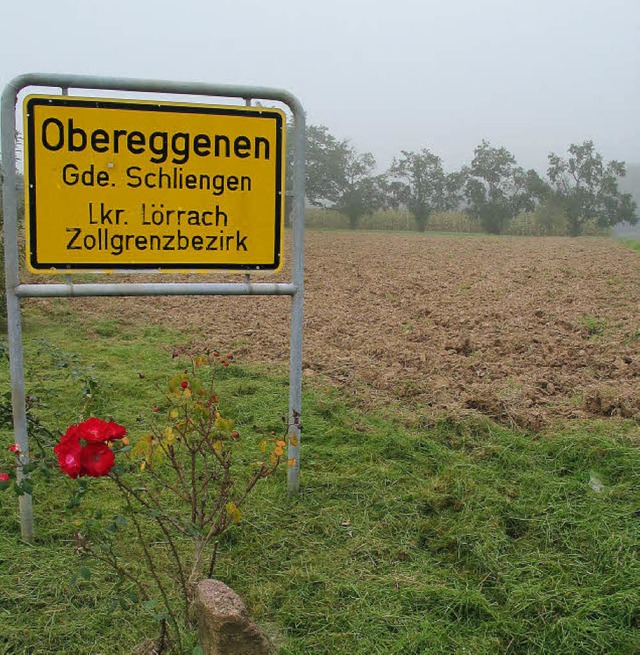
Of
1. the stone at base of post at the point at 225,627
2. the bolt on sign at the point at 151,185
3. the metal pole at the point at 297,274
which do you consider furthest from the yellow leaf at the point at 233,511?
the bolt on sign at the point at 151,185

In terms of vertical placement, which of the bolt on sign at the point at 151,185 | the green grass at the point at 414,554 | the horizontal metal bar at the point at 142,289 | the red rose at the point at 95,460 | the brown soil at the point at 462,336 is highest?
the bolt on sign at the point at 151,185

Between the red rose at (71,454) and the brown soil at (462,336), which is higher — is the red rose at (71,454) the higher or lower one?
the higher one

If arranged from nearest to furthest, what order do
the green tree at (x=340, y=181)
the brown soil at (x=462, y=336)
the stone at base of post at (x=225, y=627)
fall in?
1. the stone at base of post at (x=225, y=627)
2. the brown soil at (x=462, y=336)
3. the green tree at (x=340, y=181)

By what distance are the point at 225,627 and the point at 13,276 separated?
1727mm

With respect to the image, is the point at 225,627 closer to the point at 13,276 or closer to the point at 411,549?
the point at 411,549

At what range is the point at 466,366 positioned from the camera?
570cm

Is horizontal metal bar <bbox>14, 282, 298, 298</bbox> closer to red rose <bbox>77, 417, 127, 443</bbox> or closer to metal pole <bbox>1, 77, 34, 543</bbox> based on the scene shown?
metal pole <bbox>1, 77, 34, 543</bbox>

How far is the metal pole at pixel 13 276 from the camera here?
109 inches

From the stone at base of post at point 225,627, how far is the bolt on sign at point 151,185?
4.95 ft

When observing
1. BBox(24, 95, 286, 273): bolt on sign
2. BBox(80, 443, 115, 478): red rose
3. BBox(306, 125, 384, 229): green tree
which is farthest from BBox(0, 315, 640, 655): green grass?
BBox(306, 125, 384, 229): green tree

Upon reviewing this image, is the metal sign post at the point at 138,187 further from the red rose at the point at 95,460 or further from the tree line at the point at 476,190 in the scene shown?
the tree line at the point at 476,190

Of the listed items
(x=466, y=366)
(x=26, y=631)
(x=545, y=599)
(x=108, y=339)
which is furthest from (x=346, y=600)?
(x=108, y=339)

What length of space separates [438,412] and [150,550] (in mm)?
2261

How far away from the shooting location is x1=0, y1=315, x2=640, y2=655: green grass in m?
2.35
